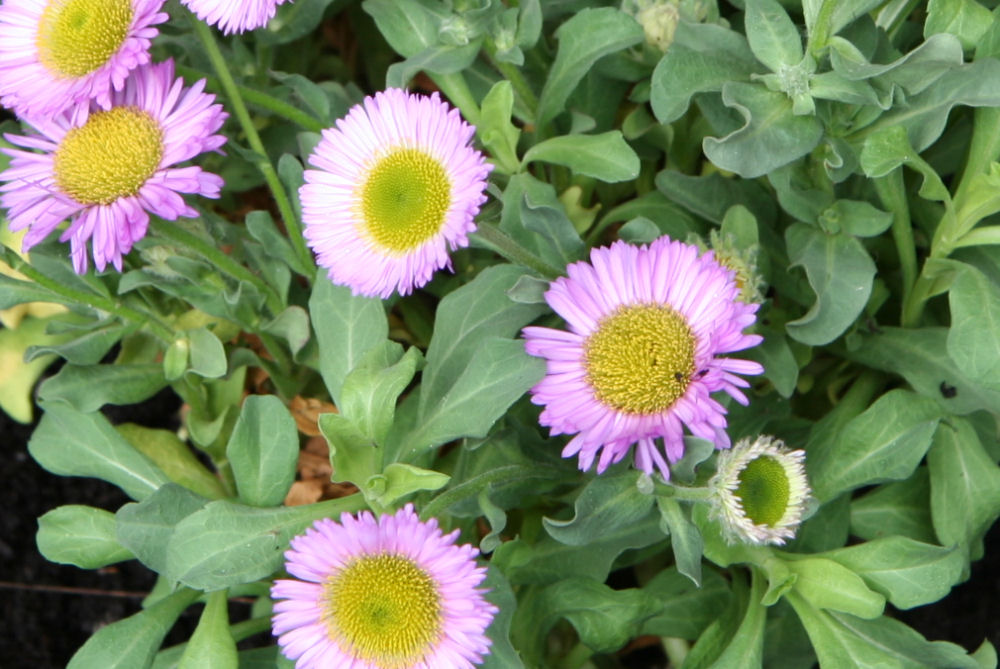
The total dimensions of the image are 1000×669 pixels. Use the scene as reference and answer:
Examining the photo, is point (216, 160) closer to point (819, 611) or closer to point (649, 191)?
point (649, 191)

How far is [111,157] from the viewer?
129 centimetres

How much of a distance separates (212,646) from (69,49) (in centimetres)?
72

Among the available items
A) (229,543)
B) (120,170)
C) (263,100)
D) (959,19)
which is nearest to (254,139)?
(263,100)

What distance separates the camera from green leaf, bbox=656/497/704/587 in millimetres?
1118

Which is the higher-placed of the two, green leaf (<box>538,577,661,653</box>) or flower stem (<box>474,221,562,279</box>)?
flower stem (<box>474,221,562,279</box>)

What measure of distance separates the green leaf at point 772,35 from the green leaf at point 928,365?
1.23 ft

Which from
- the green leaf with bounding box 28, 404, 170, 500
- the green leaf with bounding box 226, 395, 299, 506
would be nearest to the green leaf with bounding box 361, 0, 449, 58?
the green leaf with bounding box 226, 395, 299, 506

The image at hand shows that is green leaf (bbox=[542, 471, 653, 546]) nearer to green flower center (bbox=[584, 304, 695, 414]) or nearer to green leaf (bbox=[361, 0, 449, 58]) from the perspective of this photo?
green flower center (bbox=[584, 304, 695, 414])

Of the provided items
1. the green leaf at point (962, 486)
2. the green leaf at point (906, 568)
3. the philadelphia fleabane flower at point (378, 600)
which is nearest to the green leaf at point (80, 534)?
the philadelphia fleabane flower at point (378, 600)

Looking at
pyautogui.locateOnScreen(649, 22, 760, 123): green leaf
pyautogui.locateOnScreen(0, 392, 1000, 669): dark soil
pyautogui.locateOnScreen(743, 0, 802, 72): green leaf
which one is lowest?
pyautogui.locateOnScreen(0, 392, 1000, 669): dark soil

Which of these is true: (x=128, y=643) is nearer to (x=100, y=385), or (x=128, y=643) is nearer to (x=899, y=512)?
(x=100, y=385)

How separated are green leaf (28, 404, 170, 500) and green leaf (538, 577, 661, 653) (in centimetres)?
52

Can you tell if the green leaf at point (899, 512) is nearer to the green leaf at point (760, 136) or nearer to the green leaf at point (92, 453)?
the green leaf at point (760, 136)

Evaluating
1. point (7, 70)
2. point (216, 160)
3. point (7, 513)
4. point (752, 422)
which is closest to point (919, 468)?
point (752, 422)
